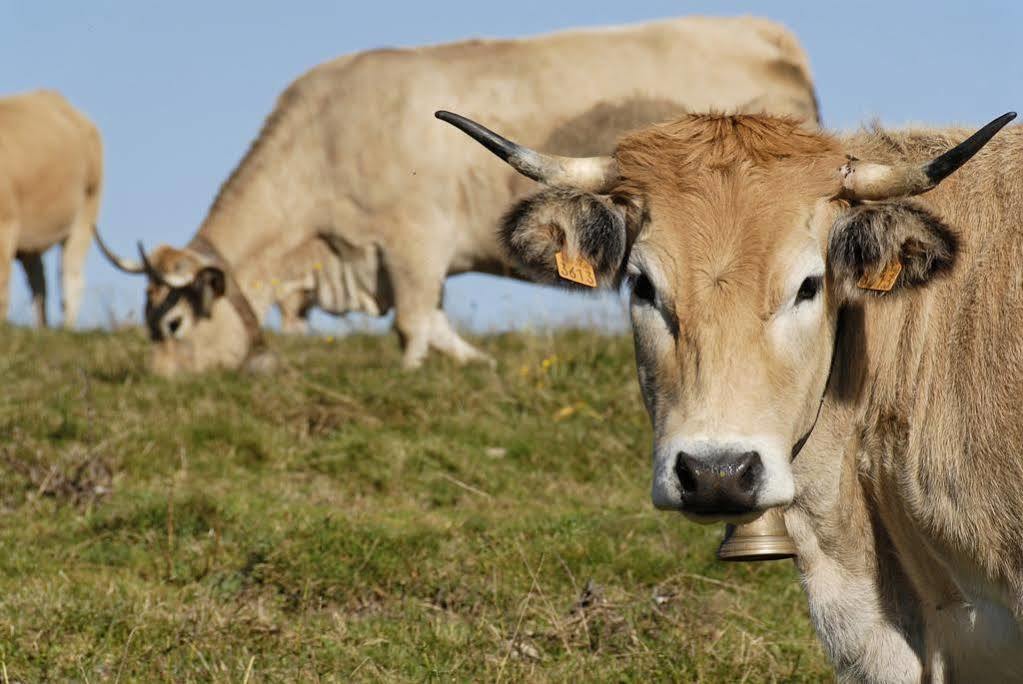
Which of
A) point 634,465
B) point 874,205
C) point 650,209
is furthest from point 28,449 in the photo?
point 874,205

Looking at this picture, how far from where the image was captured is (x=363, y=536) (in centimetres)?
719

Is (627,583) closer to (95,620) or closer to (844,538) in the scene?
(844,538)

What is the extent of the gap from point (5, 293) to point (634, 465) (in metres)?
11.7

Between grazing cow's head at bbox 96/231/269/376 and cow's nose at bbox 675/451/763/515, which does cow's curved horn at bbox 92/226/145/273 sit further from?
cow's nose at bbox 675/451/763/515

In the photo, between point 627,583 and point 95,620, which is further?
point 627,583

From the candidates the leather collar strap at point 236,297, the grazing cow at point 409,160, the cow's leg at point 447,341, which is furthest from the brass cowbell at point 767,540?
the leather collar strap at point 236,297

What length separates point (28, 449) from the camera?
28.1 feet

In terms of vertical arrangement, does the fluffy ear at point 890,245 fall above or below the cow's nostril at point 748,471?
above

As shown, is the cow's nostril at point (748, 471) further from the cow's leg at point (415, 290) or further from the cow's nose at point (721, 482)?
the cow's leg at point (415, 290)

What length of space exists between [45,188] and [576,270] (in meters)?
16.6

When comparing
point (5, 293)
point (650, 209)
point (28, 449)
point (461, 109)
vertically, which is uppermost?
point (650, 209)

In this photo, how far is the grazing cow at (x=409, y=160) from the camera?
13258 mm

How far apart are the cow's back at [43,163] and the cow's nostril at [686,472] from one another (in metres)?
16.3

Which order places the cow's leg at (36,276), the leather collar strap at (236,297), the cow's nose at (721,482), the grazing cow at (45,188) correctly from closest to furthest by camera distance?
1. the cow's nose at (721,482)
2. the leather collar strap at (236,297)
3. the grazing cow at (45,188)
4. the cow's leg at (36,276)
